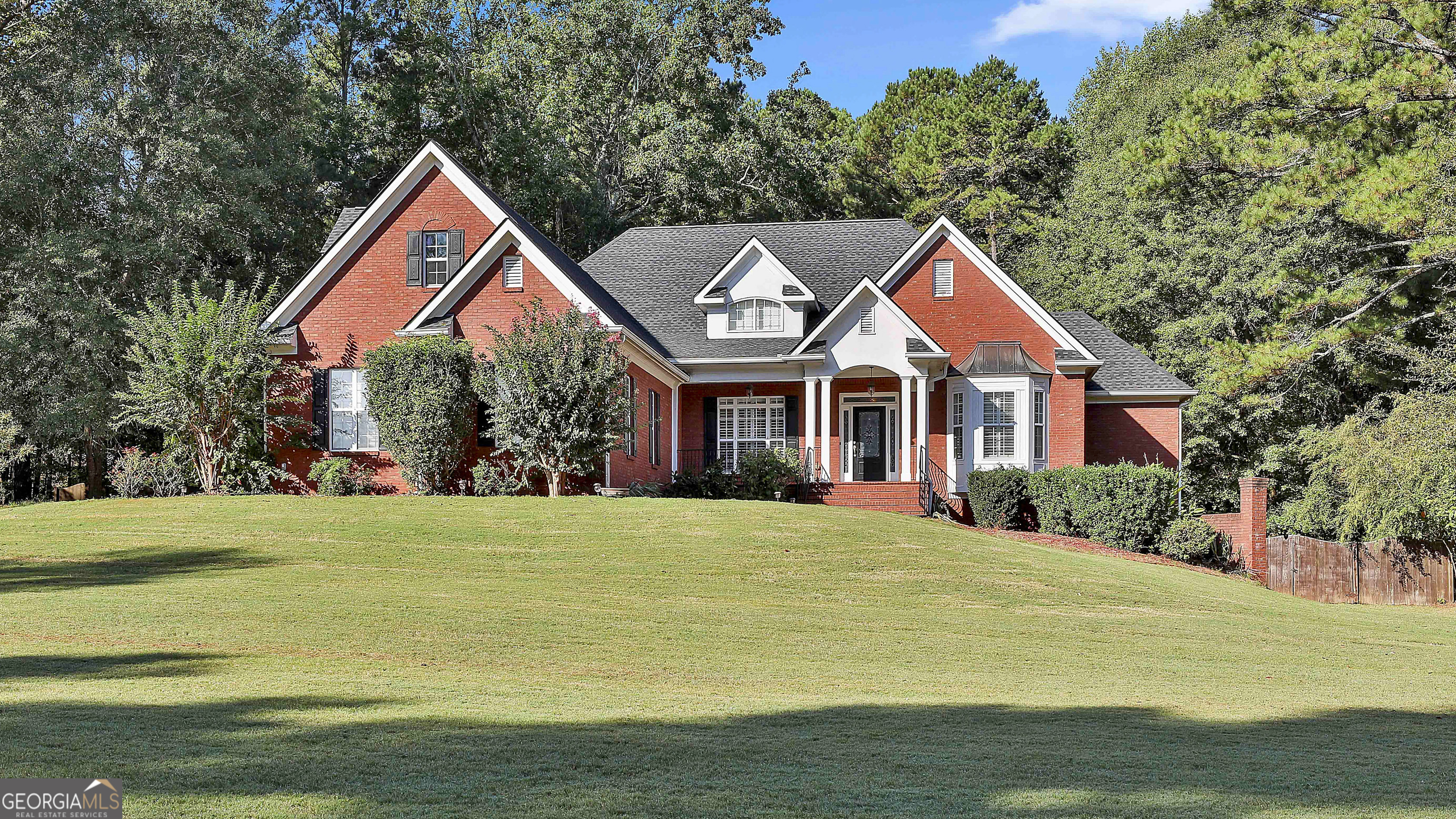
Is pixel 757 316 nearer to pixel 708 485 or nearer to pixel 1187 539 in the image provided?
pixel 708 485

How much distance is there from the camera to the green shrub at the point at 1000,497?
86.9ft

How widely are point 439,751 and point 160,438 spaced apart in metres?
33.6

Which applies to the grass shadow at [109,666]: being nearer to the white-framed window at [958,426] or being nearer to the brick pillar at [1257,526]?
the brick pillar at [1257,526]

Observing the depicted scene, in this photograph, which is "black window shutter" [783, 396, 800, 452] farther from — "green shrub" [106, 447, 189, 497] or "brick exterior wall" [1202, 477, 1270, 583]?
"green shrub" [106, 447, 189, 497]

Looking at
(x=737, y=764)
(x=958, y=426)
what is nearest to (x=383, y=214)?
(x=958, y=426)

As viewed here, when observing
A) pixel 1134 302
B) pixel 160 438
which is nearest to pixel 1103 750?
pixel 1134 302

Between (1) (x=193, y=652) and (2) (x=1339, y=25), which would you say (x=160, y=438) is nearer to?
(1) (x=193, y=652)

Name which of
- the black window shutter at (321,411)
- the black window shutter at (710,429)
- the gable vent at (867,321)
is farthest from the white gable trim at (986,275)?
the black window shutter at (321,411)

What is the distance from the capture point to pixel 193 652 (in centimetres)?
1073

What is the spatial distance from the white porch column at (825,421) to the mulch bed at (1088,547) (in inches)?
196

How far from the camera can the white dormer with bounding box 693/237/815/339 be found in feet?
100

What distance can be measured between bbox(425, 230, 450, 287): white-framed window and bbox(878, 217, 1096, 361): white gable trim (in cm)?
1067

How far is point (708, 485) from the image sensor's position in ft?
90.3

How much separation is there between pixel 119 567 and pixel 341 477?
8.78m
